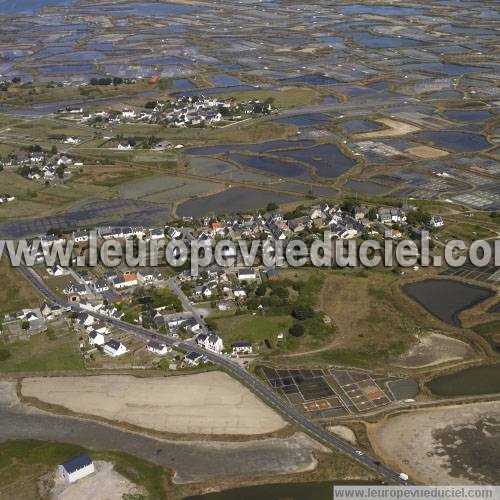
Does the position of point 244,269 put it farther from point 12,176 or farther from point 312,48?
point 312,48

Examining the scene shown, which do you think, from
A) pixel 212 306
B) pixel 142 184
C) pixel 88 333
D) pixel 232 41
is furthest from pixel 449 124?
pixel 232 41

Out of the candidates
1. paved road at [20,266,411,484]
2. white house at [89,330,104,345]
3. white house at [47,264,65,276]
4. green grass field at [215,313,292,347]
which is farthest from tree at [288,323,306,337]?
white house at [47,264,65,276]

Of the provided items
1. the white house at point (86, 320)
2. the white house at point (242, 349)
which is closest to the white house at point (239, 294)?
the white house at point (242, 349)

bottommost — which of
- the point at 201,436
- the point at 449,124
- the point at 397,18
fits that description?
the point at 201,436

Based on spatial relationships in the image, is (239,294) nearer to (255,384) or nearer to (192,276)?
(192,276)

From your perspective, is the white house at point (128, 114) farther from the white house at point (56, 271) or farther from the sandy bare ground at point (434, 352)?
the sandy bare ground at point (434, 352)
